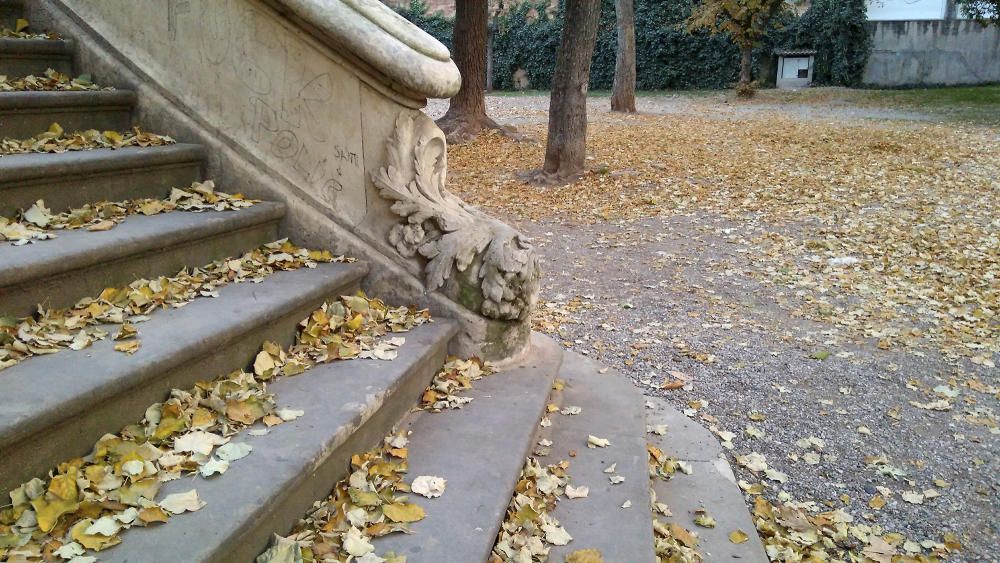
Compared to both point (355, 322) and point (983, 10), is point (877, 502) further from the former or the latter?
point (983, 10)

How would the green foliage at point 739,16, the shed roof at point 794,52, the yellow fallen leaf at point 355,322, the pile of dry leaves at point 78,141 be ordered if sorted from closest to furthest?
1. the pile of dry leaves at point 78,141
2. the yellow fallen leaf at point 355,322
3. the green foliage at point 739,16
4. the shed roof at point 794,52

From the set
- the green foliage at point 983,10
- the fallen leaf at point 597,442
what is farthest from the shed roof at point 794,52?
the fallen leaf at point 597,442

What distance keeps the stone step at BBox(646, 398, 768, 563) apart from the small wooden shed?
2348 centimetres

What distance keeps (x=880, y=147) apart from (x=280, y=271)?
37.8 feet

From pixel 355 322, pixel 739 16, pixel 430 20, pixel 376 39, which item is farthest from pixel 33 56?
pixel 430 20

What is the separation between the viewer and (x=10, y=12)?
3.40 m

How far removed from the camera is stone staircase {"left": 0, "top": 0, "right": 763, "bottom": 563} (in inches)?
70.8

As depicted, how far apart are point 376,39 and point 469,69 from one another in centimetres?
976

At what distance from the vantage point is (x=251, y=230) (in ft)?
10.1

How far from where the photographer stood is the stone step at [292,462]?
1.65 meters

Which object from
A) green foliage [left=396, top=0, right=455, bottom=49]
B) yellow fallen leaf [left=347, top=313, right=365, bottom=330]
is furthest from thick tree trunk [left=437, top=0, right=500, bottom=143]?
green foliage [left=396, top=0, right=455, bottom=49]

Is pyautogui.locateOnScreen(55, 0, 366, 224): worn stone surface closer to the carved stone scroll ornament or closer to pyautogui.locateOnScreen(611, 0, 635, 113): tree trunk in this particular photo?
the carved stone scroll ornament

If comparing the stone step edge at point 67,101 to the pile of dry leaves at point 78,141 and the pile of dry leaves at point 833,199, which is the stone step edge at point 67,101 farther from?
the pile of dry leaves at point 833,199

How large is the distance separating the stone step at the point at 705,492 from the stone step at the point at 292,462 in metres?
1.08
